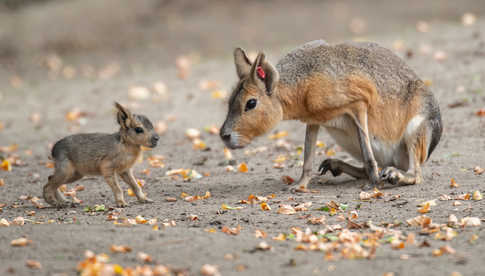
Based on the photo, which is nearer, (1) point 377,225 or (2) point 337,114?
(1) point 377,225

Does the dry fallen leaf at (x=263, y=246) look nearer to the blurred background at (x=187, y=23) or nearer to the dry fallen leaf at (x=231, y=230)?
the dry fallen leaf at (x=231, y=230)

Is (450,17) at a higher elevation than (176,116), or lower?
higher

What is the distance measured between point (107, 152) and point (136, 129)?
31 cm

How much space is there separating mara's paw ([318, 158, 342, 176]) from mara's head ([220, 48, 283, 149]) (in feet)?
2.97

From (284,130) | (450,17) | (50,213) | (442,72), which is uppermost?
(450,17)

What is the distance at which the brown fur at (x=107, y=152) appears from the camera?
6055 millimetres

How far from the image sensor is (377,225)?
199 inches

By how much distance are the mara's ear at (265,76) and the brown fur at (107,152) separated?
98cm

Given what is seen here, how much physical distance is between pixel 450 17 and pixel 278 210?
1050cm

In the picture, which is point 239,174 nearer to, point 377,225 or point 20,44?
point 377,225

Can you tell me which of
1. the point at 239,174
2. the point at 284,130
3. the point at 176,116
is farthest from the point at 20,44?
the point at 239,174

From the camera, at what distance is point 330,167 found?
21.9ft

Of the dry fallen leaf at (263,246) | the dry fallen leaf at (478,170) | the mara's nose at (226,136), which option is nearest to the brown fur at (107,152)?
the mara's nose at (226,136)

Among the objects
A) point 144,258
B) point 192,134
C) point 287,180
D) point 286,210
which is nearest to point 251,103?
point 286,210
